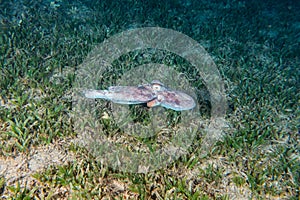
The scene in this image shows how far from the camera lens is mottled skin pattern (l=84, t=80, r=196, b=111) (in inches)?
162

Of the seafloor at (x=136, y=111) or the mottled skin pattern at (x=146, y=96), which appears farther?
the mottled skin pattern at (x=146, y=96)

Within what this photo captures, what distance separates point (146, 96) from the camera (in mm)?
4168

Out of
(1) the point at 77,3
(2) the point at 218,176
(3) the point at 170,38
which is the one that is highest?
→ (1) the point at 77,3

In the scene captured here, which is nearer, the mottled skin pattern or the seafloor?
the seafloor

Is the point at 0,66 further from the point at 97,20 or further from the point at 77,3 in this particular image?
the point at 77,3

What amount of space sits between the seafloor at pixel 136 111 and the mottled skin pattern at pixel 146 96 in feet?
0.84

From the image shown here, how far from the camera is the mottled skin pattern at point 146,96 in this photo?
13.5 feet

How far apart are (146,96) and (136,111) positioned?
346 millimetres

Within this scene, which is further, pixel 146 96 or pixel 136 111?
pixel 136 111

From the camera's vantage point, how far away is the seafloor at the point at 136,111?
3.36 meters

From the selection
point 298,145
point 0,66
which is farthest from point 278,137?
point 0,66

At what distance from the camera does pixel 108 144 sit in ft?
12.3

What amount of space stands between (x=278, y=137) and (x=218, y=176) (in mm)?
1596

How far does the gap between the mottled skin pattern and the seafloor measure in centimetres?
25
